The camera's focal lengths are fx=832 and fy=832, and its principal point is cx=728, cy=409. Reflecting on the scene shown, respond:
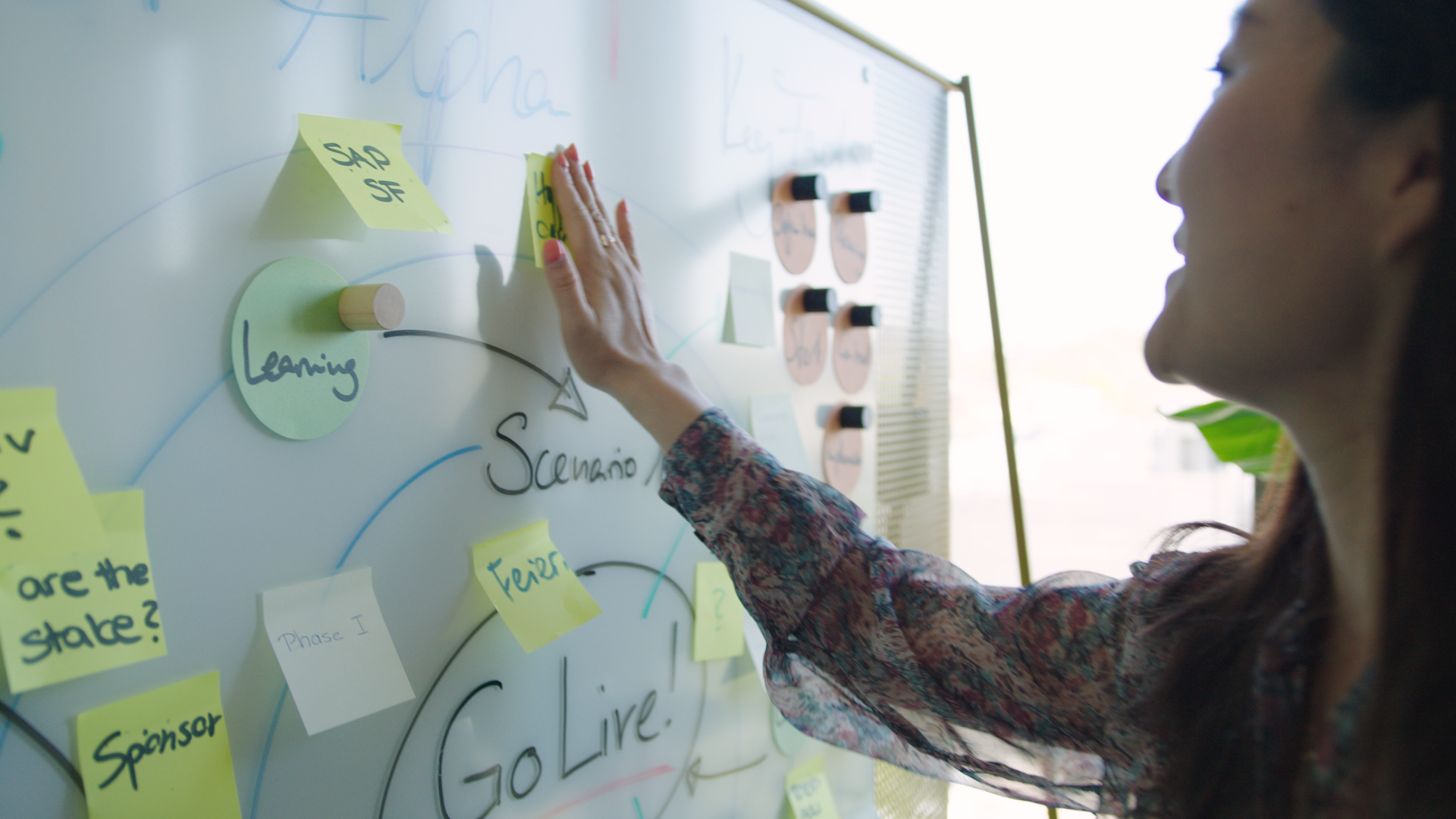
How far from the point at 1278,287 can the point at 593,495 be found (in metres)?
0.55

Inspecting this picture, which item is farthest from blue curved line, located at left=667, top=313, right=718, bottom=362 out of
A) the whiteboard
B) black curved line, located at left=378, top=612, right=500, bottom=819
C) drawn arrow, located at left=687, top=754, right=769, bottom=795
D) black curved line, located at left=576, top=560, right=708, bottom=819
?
drawn arrow, located at left=687, top=754, right=769, bottom=795

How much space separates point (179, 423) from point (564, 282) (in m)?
0.29

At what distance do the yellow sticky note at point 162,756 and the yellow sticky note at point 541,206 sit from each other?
0.39 m

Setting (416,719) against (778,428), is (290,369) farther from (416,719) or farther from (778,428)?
(778,428)

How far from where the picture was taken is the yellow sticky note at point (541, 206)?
0.69m

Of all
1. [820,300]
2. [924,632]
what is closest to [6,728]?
[924,632]

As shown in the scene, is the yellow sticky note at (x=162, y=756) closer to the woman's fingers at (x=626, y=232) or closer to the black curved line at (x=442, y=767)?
the black curved line at (x=442, y=767)

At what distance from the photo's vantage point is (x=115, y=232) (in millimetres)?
465

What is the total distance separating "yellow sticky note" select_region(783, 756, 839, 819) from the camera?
3.40ft

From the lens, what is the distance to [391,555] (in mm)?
616

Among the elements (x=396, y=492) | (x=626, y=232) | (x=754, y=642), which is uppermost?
(x=626, y=232)

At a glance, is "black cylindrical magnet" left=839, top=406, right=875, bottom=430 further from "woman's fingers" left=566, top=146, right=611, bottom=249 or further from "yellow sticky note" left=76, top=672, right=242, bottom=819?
"yellow sticky note" left=76, top=672, right=242, bottom=819

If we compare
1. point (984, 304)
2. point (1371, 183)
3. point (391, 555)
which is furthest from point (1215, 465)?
point (391, 555)

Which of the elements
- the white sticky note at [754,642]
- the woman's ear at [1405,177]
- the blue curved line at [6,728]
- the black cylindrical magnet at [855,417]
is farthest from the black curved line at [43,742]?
the black cylindrical magnet at [855,417]
